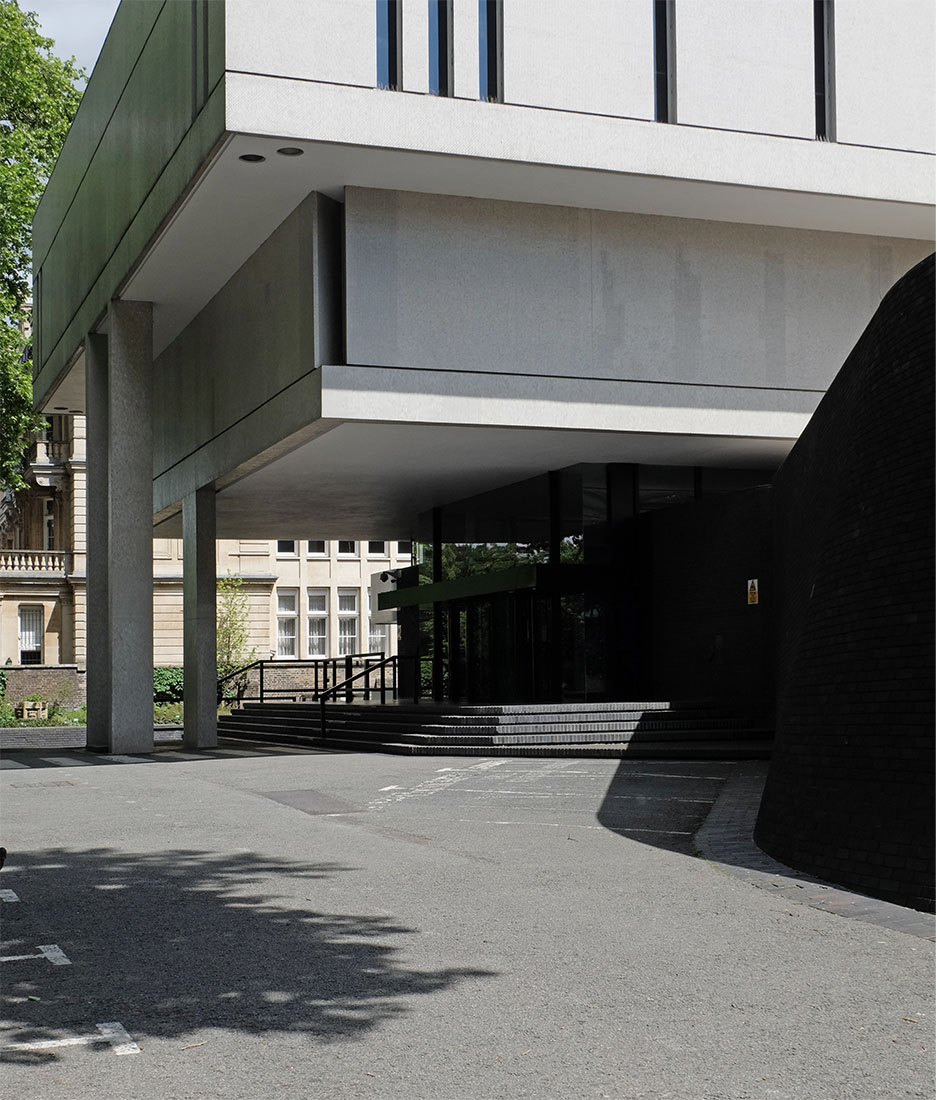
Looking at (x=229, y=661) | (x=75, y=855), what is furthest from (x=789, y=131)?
(x=229, y=661)

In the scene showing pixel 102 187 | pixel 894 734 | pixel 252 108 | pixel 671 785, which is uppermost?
pixel 102 187

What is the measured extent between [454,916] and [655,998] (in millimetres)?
1955

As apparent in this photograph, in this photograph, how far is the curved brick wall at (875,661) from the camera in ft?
26.2

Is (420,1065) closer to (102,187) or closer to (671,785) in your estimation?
(671,785)

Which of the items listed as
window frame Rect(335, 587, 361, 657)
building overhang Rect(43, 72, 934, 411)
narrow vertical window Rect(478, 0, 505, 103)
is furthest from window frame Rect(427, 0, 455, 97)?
window frame Rect(335, 587, 361, 657)

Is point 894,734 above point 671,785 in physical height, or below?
above

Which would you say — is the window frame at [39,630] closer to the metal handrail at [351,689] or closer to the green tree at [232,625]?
the green tree at [232,625]

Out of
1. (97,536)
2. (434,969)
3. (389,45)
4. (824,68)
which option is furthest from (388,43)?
(434,969)

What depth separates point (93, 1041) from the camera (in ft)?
16.8

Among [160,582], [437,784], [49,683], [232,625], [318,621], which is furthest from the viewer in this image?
[318,621]

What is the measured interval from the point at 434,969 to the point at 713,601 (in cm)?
1567

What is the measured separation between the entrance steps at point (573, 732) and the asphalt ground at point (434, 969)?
667cm

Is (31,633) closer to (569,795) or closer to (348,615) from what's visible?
(348,615)

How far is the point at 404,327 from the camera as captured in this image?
18.3 m
